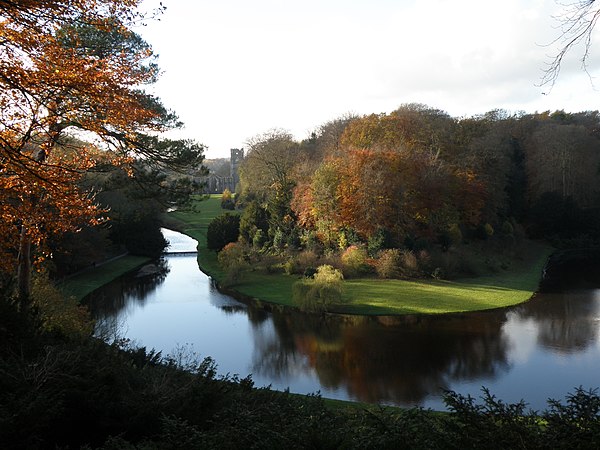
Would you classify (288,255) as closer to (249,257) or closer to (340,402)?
(249,257)

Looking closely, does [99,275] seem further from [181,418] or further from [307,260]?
[181,418]

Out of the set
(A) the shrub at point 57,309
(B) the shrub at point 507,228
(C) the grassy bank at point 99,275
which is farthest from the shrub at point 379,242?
(A) the shrub at point 57,309

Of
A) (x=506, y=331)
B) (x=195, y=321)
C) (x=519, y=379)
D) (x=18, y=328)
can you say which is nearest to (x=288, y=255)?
(x=195, y=321)

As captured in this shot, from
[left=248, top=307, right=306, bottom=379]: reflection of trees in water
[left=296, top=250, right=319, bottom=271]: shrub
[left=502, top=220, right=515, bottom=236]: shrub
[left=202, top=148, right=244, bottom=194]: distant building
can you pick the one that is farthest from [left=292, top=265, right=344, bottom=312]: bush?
[left=202, top=148, right=244, bottom=194]: distant building

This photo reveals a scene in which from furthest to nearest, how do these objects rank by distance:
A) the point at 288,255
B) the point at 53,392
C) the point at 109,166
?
the point at 288,255, the point at 109,166, the point at 53,392

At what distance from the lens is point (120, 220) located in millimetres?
16078

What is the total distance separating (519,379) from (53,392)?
13.2 metres

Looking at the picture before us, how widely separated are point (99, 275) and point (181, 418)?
2887 centimetres

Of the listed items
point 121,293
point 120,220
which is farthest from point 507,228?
point 120,220

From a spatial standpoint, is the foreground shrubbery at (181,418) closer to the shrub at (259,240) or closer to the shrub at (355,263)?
the shrub at (355,263)

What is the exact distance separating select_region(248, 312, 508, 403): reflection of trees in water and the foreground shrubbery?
27.2 feet

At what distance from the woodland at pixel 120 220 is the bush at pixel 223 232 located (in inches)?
164

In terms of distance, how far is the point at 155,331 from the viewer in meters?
20.6

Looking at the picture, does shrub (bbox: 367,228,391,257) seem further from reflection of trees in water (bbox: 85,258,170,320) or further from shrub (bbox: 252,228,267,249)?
reflection of trees in water (bbox: 85,258,170,320)
